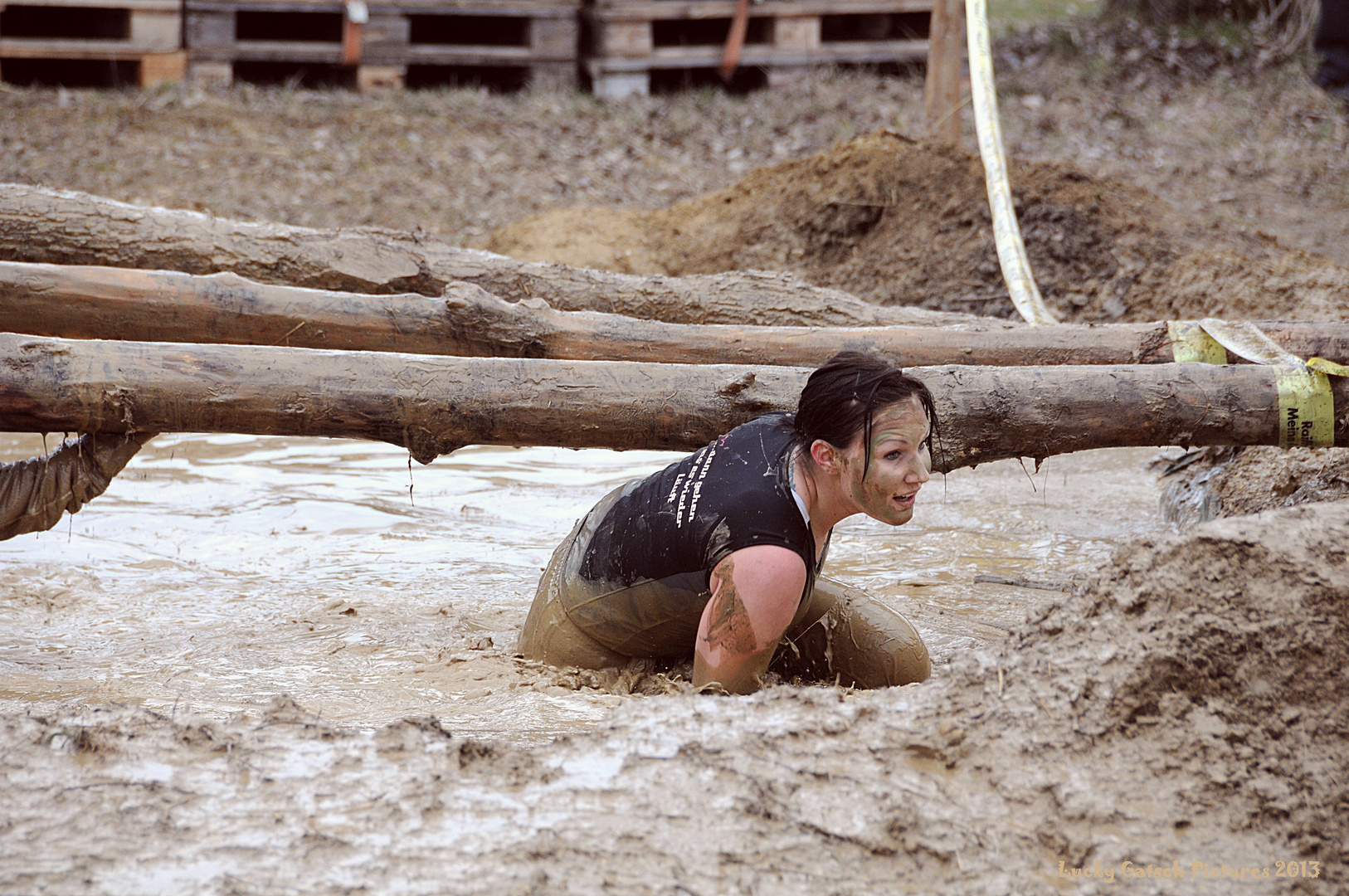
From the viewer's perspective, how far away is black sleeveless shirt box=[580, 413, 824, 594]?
9.36 ft

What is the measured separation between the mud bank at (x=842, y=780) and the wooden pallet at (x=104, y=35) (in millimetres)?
8726

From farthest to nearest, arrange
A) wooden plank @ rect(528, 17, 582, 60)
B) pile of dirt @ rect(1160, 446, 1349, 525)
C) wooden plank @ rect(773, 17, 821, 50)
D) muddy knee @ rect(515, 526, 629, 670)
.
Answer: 1. wooden plank @ rect(773, 17, 821, 50)
2. wooden plank @ rect(528, 17, 582, 60)
3. pile of dirt @ rect(1160, 446, 1349, 525)
4. muddy knee @ rect(515, 526, 629, 670)

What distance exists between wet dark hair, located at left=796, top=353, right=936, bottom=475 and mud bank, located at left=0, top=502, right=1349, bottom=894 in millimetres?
695

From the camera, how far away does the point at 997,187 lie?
6.34m

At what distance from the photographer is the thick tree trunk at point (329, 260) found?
204 inches

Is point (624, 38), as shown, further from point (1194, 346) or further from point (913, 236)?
point (1194, 346)

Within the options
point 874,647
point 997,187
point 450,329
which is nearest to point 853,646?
point 874,647

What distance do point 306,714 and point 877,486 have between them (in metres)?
1.50

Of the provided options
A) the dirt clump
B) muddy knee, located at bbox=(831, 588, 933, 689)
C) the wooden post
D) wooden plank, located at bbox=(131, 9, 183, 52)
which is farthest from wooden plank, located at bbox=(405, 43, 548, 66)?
muddy knee, located at bbox=(831, 588, 933, 689)

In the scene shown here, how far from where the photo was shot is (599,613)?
3.30 m

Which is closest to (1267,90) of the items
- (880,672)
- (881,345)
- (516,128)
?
(516,128)

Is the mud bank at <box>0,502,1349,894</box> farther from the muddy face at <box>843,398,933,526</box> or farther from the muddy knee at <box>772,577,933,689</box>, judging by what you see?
the muddy knee at <box>772,577,933,689</box>

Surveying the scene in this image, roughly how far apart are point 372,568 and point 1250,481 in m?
3.57

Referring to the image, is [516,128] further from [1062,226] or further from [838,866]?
[838,866]
